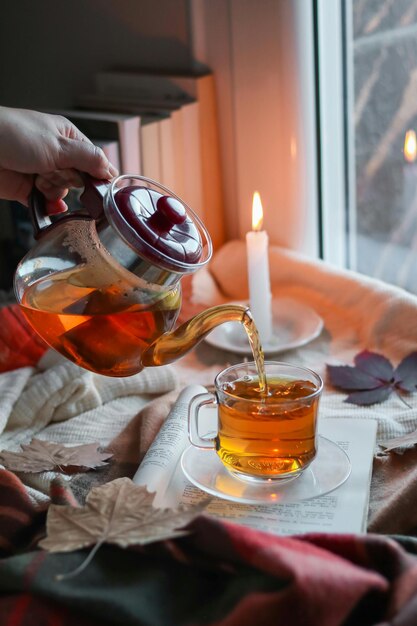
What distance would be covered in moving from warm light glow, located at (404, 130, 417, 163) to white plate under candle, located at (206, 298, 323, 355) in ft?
0.89

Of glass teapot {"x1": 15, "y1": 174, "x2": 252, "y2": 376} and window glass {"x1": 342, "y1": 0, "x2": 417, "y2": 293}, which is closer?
glass teapot {"x1": 15, "y1": 174, "x2": 252, "y2": 376}

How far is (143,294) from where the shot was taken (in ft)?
2.41

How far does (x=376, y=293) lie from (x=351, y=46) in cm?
41

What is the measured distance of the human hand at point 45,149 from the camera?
0.81 metres

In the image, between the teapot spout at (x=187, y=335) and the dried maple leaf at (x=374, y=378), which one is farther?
the dried maple leaf at (x=374, y=378)

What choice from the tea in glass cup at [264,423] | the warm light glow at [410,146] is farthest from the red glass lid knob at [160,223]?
the warm light glow at [410,146]

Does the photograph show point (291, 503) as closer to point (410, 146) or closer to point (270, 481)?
point (270, 481)

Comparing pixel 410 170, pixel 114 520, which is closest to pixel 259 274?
pixel 410 170

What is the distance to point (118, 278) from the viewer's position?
729mm

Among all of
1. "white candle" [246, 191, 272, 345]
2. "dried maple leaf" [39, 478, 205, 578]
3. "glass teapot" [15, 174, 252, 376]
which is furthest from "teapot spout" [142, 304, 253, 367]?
"white candle" [246, 191, 272, 345]

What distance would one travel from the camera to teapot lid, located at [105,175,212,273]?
2.27ft

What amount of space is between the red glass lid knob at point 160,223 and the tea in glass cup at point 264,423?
5.0 inches

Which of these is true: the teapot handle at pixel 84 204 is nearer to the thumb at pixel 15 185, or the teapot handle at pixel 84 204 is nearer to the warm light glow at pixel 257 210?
the thumb at pixel 15 185

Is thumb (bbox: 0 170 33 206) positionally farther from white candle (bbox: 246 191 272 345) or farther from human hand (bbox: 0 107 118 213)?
white candle (bbox: 246 191 272 345)
